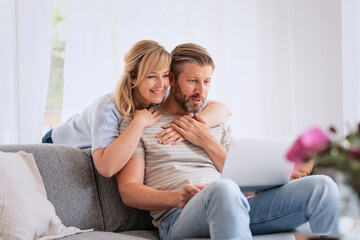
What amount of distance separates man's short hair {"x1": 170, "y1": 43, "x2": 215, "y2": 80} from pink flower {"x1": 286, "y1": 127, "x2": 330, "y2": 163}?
1.47 metres

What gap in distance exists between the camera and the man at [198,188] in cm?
148

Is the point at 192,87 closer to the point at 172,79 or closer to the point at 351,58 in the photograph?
the point at 172,79

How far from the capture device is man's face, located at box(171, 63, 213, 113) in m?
2.15

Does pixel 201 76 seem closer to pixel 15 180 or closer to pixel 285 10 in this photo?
pixel 15 180

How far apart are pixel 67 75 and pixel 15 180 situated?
5.28 ft

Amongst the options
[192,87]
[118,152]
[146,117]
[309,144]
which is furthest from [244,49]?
[309,144]

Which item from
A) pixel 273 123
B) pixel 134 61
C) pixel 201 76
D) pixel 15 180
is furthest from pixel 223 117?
pixel 273 123

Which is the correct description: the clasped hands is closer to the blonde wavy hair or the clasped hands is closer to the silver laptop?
the blonde wavy hair

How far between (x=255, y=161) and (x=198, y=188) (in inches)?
12.1

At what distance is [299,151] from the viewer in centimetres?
72

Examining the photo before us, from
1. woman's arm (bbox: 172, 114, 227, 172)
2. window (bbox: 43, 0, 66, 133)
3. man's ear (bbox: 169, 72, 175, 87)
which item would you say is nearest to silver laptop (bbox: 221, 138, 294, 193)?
woman's arm (bbox: 172, 114, 227, 172)

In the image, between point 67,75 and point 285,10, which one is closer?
point 67,75

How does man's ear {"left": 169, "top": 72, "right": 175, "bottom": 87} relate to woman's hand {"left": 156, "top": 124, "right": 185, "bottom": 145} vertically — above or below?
above

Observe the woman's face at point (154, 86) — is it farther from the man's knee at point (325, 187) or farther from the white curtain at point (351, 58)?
the white curtain at point (351, 58)
